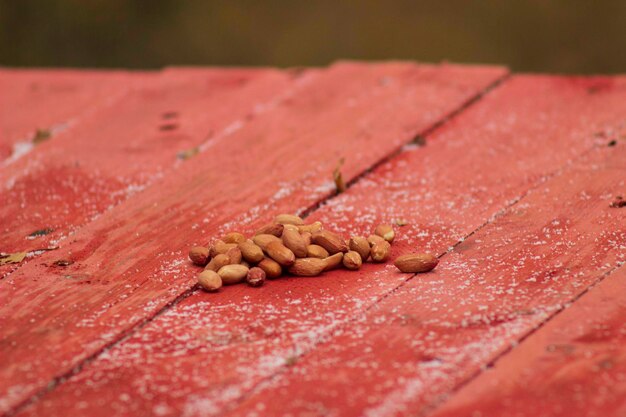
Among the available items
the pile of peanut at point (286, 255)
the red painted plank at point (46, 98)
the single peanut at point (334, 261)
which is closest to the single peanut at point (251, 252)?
the pile of peanut at point (286, 255)

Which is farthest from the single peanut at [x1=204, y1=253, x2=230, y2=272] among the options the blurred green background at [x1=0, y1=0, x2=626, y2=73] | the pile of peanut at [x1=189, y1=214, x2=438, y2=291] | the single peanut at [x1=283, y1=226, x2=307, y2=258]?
the blurred green background at [x1=0, y1=0, x2=626, y2=73]

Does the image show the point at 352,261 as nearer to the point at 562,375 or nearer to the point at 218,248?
the point at 218,248

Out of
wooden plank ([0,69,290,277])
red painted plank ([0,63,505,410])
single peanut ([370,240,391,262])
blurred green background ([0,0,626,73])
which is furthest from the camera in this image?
blurred green background ([0,0,626,73])

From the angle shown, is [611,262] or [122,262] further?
[122,262]

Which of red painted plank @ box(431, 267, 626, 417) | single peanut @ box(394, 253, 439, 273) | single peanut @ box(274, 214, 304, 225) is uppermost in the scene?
single peanut @ box(274, 214, 304, 225)

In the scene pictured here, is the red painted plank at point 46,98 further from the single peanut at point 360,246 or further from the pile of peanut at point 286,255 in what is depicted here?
the single peanut at point 360,246

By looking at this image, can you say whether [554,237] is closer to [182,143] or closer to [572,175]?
[572,175]

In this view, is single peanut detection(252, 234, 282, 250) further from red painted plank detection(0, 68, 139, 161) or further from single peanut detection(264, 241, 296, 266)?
red painted plank detection(0, 68, 139, 161)

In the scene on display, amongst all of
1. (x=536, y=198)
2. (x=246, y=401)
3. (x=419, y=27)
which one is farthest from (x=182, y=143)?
(x=419, y=27)
